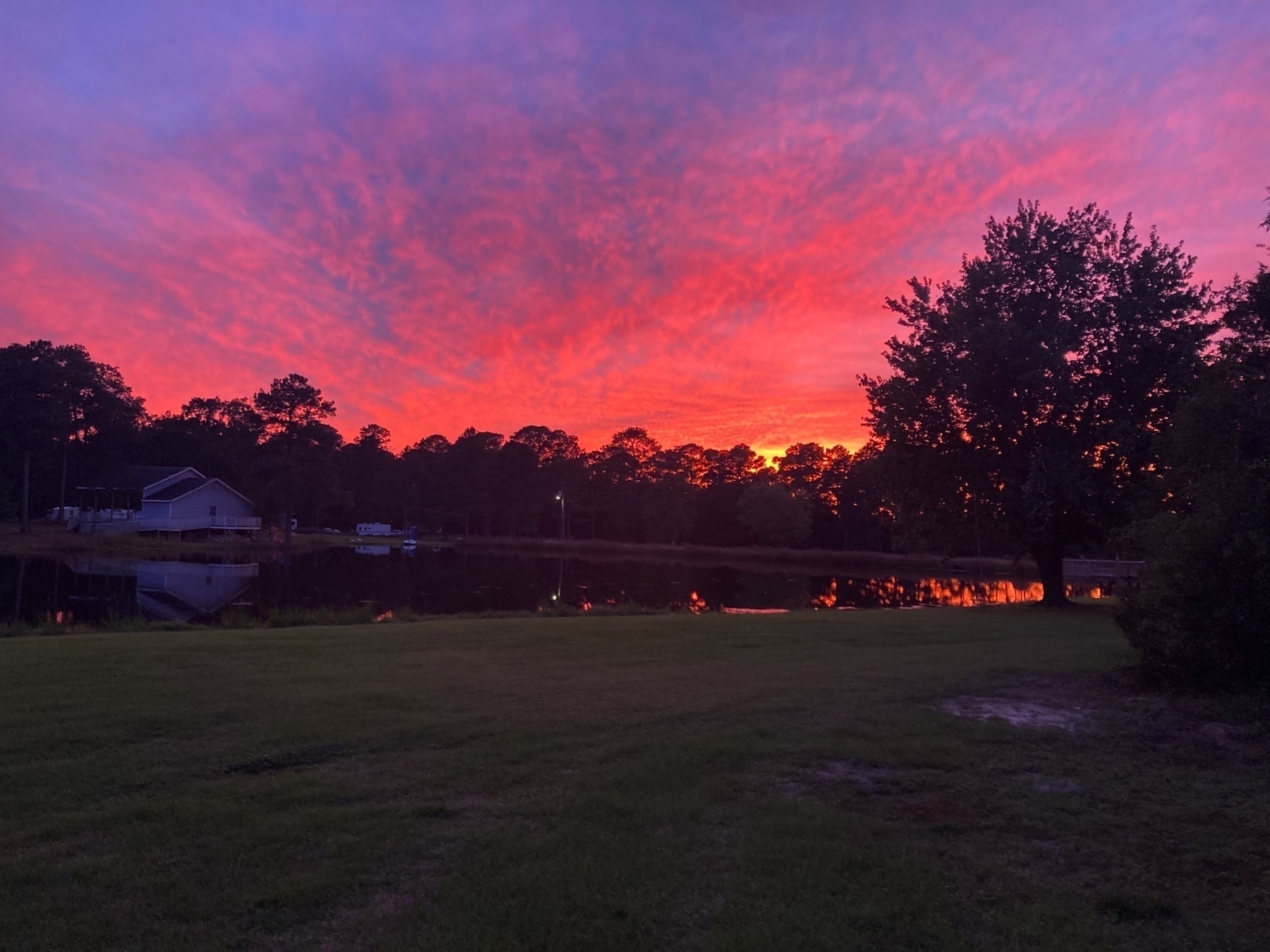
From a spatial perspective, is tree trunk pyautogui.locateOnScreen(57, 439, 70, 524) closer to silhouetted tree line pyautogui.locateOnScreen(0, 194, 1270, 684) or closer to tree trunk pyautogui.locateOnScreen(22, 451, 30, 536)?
silhouetted tree line pyautogui.locateOnScreen(0, 194, 1270, 684)

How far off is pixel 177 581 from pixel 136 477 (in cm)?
3692

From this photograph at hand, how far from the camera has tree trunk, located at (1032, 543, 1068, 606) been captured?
24.2 meters

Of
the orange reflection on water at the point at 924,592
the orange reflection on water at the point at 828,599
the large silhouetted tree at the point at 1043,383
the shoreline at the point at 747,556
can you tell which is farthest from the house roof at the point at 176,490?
the large silhouetted tree at the point at 1043,383

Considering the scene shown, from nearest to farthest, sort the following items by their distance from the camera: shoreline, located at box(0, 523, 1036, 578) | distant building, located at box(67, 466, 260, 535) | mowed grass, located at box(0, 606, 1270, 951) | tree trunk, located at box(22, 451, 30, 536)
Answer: mowed grass, located at box(0, 606, 1270, 951)
shoreline, located at box(0, 523, 1036, 578)
tree trunk, located at box(22, 451, 30, 536)
distant building, located at box(67, 466, 260, 535)

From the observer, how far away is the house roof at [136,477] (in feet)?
210

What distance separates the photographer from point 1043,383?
21.7 meters

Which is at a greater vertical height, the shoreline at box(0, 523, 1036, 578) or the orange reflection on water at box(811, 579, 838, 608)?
the shoreline at box(0, 523, 1036, 578)

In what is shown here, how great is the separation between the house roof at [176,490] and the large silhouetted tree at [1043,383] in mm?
56749

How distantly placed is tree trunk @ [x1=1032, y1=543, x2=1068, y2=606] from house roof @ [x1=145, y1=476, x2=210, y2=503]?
60064 millimetres

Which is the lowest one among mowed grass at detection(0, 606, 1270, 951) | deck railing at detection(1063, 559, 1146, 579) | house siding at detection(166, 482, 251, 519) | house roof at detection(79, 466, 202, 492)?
mowed grass at detection(0, 606, 1270, 951)

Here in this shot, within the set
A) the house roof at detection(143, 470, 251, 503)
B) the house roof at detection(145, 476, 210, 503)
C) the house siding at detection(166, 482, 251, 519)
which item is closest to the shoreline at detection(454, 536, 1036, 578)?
the house siding at detection(166, 482, 251, 519)

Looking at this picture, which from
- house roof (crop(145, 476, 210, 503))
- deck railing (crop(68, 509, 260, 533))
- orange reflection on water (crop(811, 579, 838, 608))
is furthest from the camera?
house roof (crop(145, 476, 210, 503))

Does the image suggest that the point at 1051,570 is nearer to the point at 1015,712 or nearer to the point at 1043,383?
the point at 1043,383

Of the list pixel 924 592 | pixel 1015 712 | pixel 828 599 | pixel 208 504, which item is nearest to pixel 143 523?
pixel 208 504
